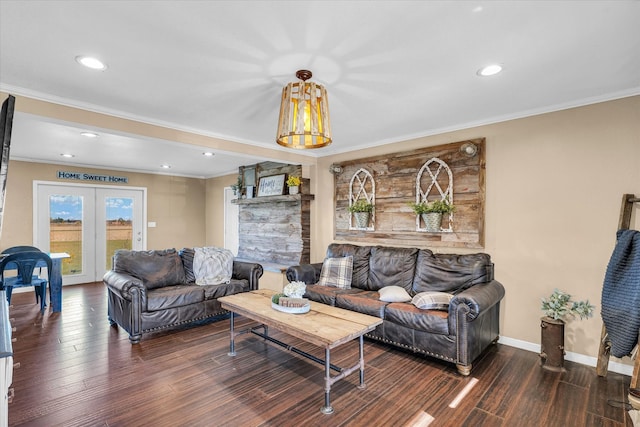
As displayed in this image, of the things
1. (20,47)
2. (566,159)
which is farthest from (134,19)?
(566,159)

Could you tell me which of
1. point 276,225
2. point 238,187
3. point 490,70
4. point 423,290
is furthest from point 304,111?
point 238,187

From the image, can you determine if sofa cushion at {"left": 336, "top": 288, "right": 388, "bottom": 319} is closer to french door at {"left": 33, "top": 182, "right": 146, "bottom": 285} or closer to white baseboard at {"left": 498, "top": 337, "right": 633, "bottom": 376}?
white baseboard at {"left": 498, "top": 337, "right": 633, "bottom": 376}

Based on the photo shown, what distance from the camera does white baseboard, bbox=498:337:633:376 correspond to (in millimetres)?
2754

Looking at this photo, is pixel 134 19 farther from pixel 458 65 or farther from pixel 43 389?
pixel 43 389

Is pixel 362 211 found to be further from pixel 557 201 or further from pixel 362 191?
pixel 557 201

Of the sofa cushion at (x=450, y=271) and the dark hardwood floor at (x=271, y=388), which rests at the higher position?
the sofa cushion at (x=450, y=271)

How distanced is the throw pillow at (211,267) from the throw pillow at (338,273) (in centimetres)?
134

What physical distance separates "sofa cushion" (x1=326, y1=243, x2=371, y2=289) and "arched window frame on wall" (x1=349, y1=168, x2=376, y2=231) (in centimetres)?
38

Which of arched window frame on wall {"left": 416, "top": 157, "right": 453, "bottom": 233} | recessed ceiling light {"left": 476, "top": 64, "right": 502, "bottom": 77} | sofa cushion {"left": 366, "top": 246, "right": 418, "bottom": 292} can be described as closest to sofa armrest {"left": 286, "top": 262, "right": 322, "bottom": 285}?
sofa cushion {"left": 366, "top": 246, "right": 418, "bottom": 292}

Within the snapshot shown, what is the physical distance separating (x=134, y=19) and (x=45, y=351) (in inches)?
132

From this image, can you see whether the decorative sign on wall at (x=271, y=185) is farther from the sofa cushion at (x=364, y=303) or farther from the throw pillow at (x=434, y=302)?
the throw pillow at (x=434, y=302)

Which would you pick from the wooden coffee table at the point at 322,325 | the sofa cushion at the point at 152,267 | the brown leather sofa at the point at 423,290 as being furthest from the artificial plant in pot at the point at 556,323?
the sofa cushion at the point at 152,267

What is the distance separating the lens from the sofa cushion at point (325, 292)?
12.2 ft

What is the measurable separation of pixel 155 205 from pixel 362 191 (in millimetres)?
5347
